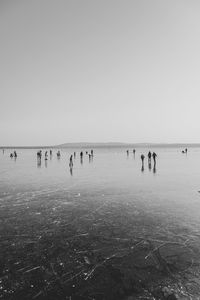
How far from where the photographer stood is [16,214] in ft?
44.5

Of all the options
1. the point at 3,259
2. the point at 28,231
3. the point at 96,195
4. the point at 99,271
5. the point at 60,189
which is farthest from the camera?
the point at 60,189

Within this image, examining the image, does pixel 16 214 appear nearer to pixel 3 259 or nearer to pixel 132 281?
pixel 3 259

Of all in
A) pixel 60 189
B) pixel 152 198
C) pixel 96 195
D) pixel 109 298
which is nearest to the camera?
pixel 109 298

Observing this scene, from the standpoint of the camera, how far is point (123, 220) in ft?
41.2

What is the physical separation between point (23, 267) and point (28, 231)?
3.25 metres

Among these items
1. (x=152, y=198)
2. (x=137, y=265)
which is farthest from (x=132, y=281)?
(x=152, y=198)

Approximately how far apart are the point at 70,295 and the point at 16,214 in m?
8.19

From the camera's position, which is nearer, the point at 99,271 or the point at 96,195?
the point at 99,271

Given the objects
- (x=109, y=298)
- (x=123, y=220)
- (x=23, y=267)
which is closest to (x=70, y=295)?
(x=109, y=298)

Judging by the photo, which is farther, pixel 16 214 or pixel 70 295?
pixel 16 214

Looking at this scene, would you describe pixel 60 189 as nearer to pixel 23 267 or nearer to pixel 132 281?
pixel 23 267

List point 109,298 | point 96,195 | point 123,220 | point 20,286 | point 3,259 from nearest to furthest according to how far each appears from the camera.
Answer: point 109,298 < point 20,286 < point 3,259 < point 123,220 < point 96,195

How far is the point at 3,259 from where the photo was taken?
824cm

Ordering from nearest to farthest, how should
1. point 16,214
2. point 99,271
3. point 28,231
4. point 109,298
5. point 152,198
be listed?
1. point 109,298
2. point 99,271
3. point 28,231
4. point 16,214
5. point 152,198
